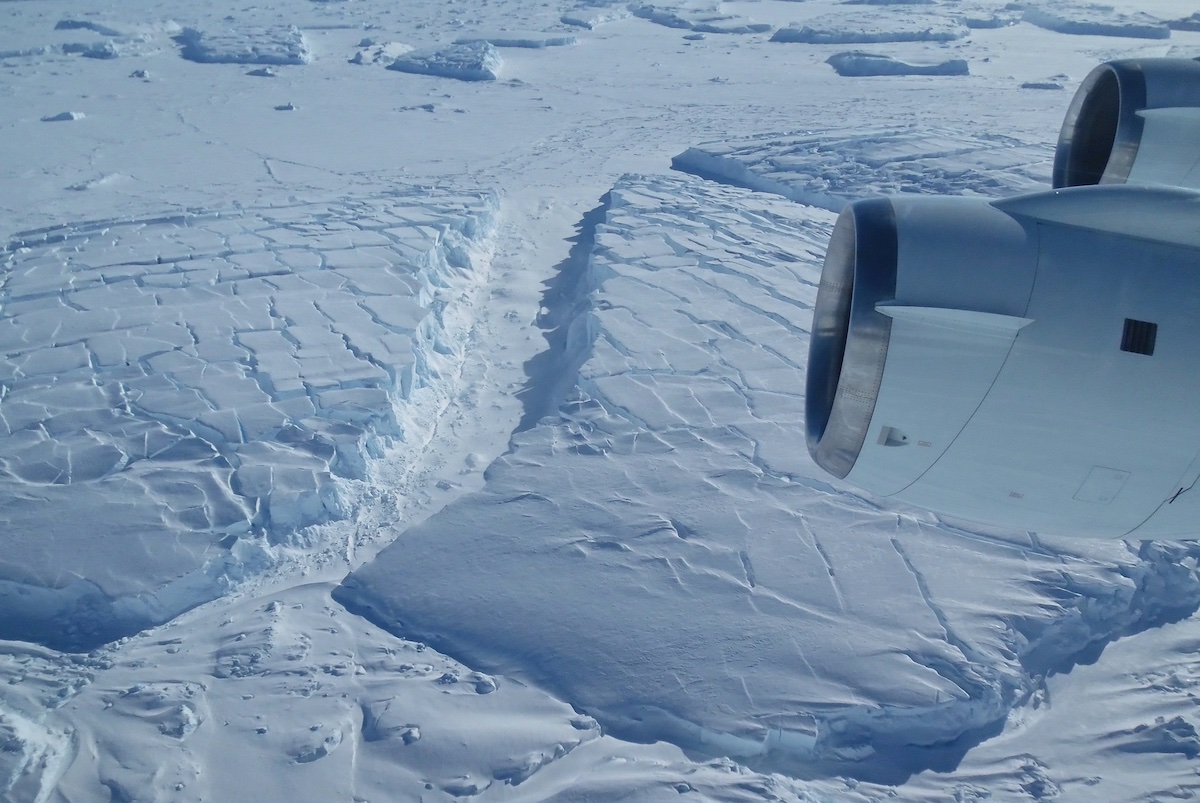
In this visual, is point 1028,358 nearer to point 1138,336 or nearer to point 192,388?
point 1138,336

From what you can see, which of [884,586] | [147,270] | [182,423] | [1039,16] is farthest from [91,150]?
[1039,16]

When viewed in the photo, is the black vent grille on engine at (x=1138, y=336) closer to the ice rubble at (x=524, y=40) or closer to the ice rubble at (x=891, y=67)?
the ice rubble at (x=891, y=67)

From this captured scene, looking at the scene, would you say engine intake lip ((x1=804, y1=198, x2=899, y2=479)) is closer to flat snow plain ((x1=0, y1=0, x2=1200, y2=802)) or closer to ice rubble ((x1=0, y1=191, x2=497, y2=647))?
flat snow plain ((x1=0, y1=0, x2=1200, y2=802))

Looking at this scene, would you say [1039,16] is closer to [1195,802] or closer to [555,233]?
[555,233]

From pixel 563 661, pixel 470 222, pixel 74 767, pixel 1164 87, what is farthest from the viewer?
pixel 470 222

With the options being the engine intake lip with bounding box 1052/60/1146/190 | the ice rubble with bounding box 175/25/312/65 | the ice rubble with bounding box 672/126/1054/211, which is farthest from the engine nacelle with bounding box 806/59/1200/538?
the ice rubble with bounding box 175/25/312/65

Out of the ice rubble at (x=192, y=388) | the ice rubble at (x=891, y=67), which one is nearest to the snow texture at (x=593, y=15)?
the ice rubble at (x=891, y=67)
